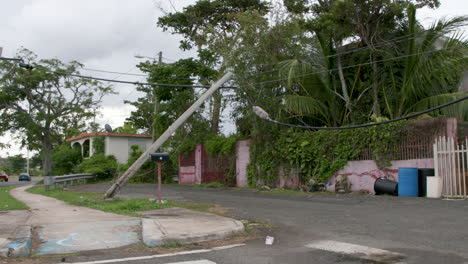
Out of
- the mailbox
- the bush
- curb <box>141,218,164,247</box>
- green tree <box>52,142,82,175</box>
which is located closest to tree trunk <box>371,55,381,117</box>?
the mailbox

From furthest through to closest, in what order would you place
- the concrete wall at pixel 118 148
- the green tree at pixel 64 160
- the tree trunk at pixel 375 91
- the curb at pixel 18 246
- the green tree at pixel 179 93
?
the green tree at pixel 64 160 → the concrete wall at pixel 118 148 → the green tree at pixel 179 93 → the tree trunk at pixel 375 91 → the curb at pixel 18 246

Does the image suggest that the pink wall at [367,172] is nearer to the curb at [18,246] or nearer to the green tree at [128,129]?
the curb at [18,246]

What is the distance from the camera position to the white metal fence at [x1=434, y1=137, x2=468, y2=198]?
13875 mm

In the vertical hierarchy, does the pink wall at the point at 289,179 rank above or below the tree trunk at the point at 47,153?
below

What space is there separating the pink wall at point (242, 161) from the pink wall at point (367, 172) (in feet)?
20.2

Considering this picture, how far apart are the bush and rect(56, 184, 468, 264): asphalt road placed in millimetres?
22646

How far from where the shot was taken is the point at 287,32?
2222cm

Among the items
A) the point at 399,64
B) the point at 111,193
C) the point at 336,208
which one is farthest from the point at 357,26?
the point at 111,193

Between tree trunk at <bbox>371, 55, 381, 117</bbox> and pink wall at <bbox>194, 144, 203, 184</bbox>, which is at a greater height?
tree trunk at <bbox>371, 55, 381, 117</bbox>

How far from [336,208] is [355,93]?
33.8ft

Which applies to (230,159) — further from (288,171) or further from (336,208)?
(336,208)

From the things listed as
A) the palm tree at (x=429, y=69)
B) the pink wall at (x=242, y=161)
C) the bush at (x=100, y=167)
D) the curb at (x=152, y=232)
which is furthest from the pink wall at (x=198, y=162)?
the curb at (x=152, y=232)

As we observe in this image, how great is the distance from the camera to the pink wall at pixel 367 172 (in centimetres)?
1598

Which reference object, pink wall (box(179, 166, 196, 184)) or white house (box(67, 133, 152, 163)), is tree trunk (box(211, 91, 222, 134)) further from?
white house (box(67, 133, 152, 163))
